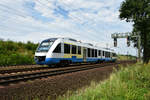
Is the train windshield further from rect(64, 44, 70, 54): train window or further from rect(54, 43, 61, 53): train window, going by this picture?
rect(64, 44, 70, 54): train window

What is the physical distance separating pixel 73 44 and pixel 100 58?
10439mm

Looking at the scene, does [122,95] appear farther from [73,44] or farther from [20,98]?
[73,44]

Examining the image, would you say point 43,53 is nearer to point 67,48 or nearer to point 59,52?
point 59,52

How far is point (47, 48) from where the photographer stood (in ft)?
42.8

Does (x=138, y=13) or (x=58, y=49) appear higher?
(x=138, y=13)

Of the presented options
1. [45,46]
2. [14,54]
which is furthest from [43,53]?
[14,54]

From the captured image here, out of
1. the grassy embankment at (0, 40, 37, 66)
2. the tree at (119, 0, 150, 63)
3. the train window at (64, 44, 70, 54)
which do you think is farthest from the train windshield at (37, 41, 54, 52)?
the tree at (119, 0, 150, 63)

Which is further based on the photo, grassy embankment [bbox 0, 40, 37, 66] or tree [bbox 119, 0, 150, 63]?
tree [bbox 119, 0, 150, 63]

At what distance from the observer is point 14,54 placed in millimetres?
16250

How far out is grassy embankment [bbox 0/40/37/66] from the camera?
15.1 m

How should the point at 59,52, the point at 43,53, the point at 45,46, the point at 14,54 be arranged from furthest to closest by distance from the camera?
the point at 14,54 < the point at 59,52 < the point at 45,46 < the point at 43,53

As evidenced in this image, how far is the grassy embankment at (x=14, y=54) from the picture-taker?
596 inches

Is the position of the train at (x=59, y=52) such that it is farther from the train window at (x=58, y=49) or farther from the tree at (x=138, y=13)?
the tree at (x=138, y=13)

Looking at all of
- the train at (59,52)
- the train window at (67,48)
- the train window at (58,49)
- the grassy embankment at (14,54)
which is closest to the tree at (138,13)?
the train at (59,52)
